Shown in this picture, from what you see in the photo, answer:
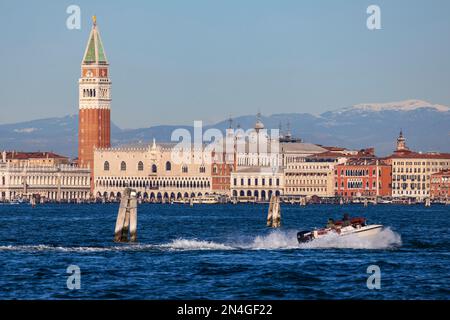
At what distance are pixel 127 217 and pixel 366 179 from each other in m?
140

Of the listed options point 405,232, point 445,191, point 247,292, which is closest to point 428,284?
point 247,292

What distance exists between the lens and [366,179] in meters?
192

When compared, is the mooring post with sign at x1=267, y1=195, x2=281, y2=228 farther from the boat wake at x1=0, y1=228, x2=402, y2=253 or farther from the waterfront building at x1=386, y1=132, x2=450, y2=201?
the waterfront building at x1=386, y1=132, x2=450, y2=201

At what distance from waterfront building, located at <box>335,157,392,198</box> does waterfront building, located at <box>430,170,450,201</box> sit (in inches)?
239

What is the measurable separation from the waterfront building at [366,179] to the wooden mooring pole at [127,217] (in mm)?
139107

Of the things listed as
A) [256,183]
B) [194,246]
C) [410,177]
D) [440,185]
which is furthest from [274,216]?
[256,183]

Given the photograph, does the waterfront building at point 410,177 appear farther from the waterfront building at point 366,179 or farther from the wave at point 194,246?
the wave at point 194,246

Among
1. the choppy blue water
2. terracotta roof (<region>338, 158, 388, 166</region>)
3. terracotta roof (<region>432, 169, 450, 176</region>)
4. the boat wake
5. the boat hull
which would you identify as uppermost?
terracotta roof (<region>338, 158, 388, 166</region>)

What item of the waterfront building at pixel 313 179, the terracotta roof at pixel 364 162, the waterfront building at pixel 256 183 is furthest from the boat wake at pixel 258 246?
the waterfront building at pixel 313 179

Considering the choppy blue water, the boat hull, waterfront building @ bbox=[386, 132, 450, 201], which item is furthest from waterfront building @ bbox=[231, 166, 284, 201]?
the boat hull

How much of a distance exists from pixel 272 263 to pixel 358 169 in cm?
15029

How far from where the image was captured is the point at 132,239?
175ft

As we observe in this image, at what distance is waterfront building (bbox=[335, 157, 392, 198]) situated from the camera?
192625 millimetres
